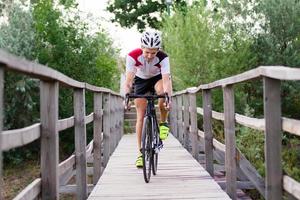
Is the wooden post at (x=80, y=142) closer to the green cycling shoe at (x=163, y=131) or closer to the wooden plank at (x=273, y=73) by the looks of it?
the green cycling shoe at (x=163, y=131)

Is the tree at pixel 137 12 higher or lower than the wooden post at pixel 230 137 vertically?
higher

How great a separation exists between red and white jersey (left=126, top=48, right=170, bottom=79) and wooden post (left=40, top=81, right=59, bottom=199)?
8.09ft

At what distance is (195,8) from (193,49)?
1.37 m

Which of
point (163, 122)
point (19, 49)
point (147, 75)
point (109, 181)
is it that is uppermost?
point (19, 49)

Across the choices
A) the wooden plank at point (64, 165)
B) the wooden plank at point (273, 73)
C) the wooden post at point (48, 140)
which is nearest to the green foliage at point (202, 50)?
the wooden plank at point (64, 165)

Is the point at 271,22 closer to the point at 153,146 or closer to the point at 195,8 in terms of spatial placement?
the point at 195,8

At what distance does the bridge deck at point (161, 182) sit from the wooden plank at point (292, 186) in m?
1.57

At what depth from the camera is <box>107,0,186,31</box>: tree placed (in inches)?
1292

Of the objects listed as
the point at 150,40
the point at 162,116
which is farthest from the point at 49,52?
the point at 150,40

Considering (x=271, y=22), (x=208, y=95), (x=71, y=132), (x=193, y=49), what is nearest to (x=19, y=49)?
(x=71, y=132)

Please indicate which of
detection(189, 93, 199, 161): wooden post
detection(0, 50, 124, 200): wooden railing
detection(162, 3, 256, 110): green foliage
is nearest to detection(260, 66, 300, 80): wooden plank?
detection(0, 50, 124, 200): wooden railing

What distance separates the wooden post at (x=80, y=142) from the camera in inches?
225

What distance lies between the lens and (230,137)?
5418 mm

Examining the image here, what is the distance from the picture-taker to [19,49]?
55.6ft
